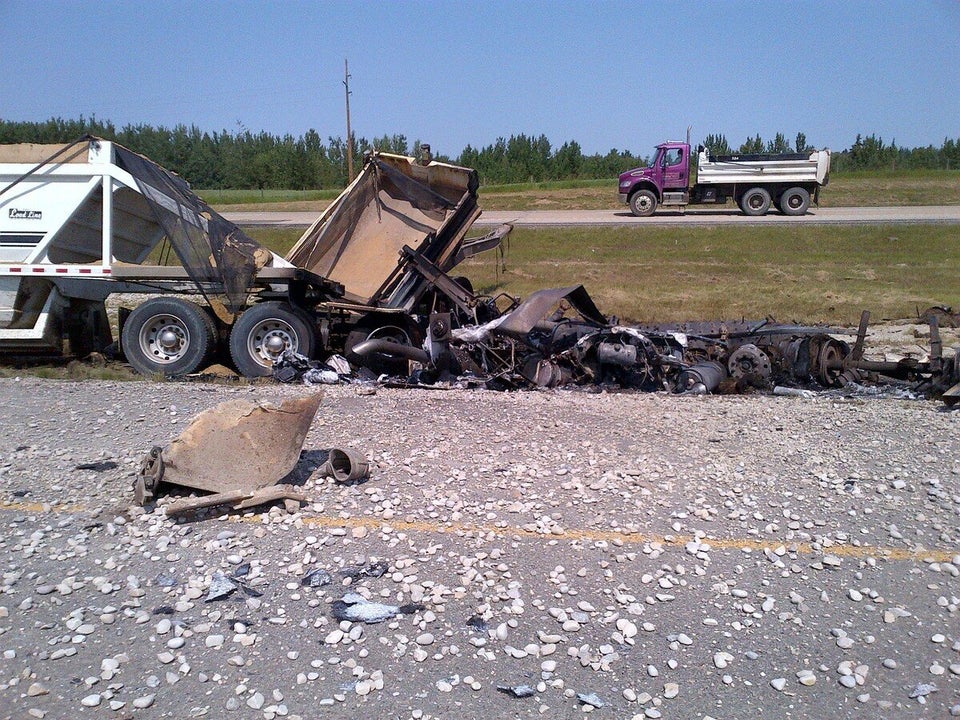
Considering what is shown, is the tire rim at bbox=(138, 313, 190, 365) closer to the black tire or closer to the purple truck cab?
the black tire

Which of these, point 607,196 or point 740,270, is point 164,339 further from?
point 607,196

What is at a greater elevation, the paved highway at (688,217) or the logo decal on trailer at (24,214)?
the paved highway at (688,217)

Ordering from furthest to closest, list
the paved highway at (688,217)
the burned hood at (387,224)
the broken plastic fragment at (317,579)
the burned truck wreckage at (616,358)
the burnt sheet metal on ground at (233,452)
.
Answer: the paved highway at (688,217)
the burned hood at (387,224)
the burned truck wreckage at (616,358)
the burnt sheet metal on ground at (233,452)
the broken plastic fragment at (317,579)

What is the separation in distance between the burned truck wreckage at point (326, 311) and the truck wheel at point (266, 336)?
0.06ft

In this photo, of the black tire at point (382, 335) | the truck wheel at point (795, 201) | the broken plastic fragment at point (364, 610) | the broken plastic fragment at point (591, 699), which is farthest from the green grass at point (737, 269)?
the broken plastic fragment at point (591, 699)

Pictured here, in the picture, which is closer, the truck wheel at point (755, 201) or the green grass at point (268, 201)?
the truck wheel at point (755, 201)

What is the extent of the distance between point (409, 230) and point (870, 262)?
12.8m

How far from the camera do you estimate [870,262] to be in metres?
18.8

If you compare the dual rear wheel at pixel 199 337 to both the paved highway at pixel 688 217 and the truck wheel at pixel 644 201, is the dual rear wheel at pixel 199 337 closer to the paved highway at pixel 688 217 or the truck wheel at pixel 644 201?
the paved highway at pixel 688 217

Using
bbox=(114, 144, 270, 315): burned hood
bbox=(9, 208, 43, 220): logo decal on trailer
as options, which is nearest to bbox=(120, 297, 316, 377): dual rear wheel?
bbox=(114, 144, 270, 315): burned hood

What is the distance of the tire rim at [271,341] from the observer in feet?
31.5

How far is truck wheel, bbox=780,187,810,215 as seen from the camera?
25859mm

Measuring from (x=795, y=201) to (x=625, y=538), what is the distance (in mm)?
24112

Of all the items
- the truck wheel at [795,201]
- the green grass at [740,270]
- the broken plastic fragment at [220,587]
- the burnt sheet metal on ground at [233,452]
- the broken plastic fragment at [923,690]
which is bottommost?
the broken plastic fragment at [923,690]
